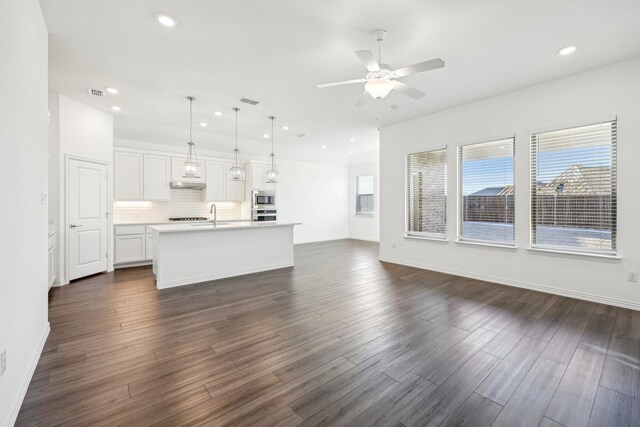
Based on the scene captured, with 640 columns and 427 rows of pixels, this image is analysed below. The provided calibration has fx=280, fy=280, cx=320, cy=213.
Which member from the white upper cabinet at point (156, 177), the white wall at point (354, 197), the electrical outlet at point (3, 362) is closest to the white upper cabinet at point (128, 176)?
the white upper cabinet at point (156, 177)

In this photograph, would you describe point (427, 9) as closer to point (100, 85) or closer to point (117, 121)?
point (100, 85)

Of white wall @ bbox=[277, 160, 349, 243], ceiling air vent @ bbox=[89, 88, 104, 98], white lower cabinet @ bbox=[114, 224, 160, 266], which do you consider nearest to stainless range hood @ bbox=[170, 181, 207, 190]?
white lower cabinet @ bbox=[114, 224, 160, 266]

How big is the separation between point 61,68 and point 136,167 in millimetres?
2880

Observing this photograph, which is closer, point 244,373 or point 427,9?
point 244,373

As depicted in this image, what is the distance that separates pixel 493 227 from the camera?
4633 millimetres

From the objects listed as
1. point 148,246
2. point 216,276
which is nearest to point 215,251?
point 216,276

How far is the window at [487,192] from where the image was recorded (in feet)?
14.7

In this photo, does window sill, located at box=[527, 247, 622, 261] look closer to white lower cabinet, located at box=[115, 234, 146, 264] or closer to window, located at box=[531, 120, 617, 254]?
window, located at box=[531, 120, 617, 254]

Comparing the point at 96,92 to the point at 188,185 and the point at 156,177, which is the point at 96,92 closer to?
the point at 156,177

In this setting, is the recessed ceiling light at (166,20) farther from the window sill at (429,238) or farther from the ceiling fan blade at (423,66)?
the window sill at (429,238)

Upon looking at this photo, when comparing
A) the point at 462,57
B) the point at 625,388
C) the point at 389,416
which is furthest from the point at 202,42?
the point at 625,388

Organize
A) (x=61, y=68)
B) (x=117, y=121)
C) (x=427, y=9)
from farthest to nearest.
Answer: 1. (x=117, y=121)
2. (x=61, y=68)
3. (x=427, y=9)

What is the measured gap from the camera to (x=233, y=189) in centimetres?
787

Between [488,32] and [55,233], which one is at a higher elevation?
[488,32]
